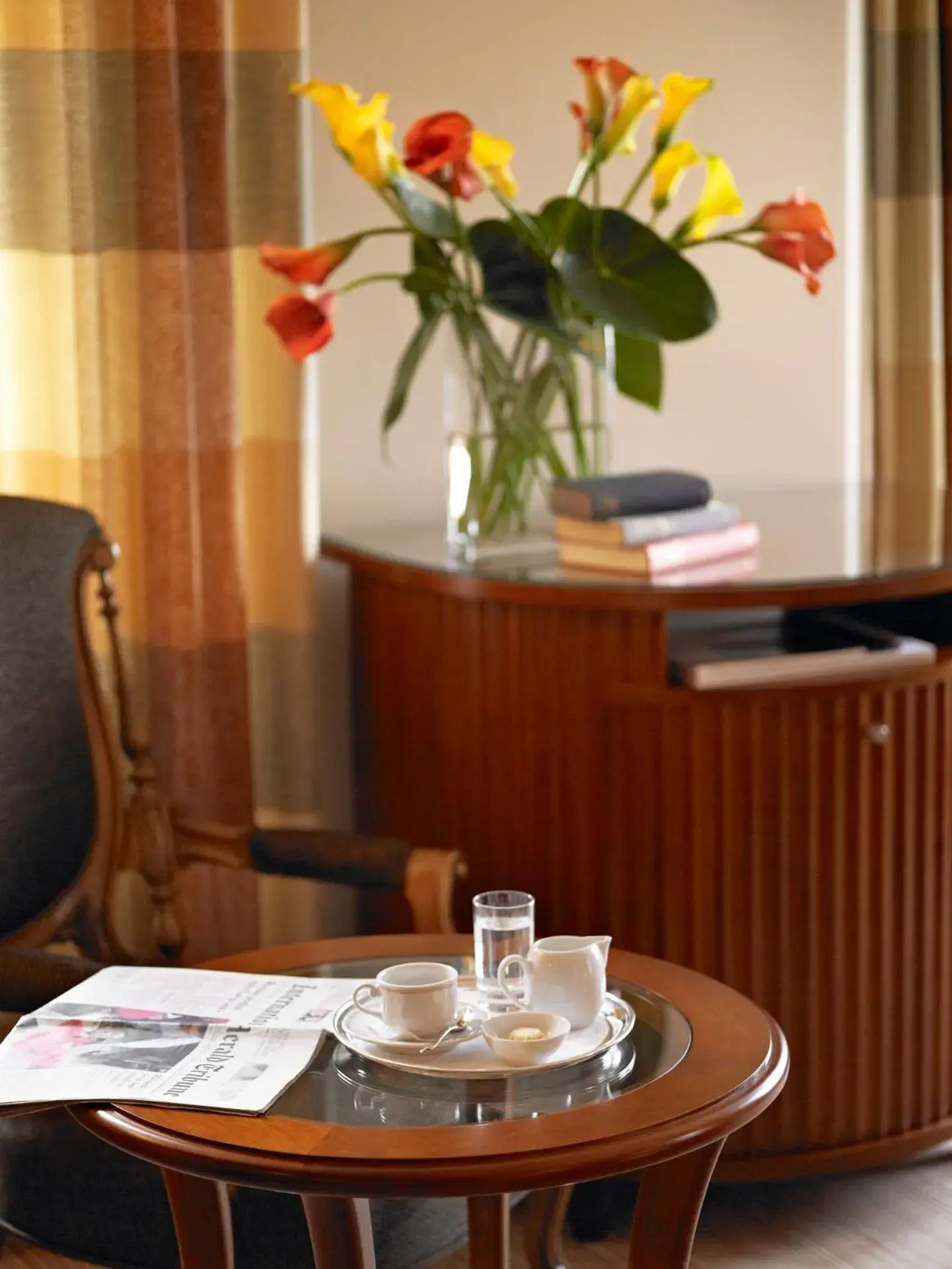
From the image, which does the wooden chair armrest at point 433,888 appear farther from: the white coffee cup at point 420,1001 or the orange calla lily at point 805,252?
the orange calla lily at point 805,252

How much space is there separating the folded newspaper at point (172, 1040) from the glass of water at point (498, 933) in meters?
0.14

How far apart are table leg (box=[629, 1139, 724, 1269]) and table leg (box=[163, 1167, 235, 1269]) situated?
35cm

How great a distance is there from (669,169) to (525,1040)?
4.29ft

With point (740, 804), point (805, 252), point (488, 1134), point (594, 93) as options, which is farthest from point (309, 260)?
point (488, 1134)

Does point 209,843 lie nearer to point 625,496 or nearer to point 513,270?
point 625,496

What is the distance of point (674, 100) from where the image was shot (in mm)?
2090

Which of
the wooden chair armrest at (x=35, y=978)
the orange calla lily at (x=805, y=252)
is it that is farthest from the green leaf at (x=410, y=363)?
the wooden chair armrest at (x=35, y=978)

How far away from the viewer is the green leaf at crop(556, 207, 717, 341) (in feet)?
6.70

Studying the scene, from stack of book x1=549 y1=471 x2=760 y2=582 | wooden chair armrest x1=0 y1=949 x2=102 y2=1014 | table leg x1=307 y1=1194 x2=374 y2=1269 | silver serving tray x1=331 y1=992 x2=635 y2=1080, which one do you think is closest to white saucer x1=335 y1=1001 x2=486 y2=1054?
silver serving tray x1=331 y1=992 x2=635 y2=1080

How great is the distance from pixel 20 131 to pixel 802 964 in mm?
1466

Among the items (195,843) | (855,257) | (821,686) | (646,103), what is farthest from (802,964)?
(855,257)

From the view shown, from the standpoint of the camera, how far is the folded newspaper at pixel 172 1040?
4.12 feet

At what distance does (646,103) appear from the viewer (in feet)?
6.79

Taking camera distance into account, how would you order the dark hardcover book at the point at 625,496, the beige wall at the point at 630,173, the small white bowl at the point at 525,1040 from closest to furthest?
the small white bowl at the point at 525,1040 < the dark hardcover book at the point at 625,496 < the beige wall at the point at 630,173
